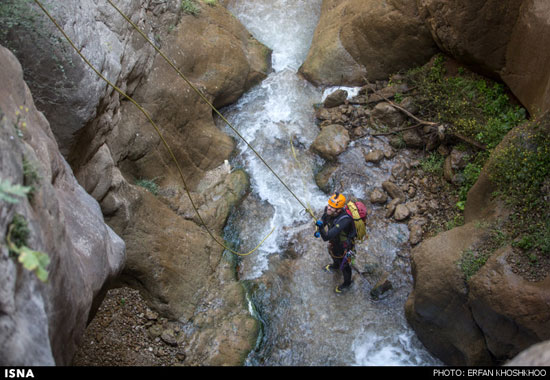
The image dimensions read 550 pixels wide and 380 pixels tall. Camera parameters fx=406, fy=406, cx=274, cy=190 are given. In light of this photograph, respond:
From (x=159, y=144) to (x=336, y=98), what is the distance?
13.4 feet

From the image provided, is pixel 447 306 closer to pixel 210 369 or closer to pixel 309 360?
pixel 309 360

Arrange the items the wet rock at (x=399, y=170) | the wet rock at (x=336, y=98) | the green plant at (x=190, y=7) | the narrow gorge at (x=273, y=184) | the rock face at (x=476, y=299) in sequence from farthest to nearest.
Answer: the wet rock at (x=336, y=98) < the green plant at (x=190, y=7) < the wet rock at (x=399, y=170) < the rock face at (x=476, y=299) < the narrow gorge at (x=273, y=184)

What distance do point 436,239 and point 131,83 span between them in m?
5.73

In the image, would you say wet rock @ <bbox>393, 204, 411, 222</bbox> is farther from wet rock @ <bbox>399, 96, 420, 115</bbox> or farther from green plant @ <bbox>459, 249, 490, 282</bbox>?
wet rock @ <bbox>399, 96, 420, 115</bbox>

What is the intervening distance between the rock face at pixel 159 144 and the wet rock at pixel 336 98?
7.23 ft

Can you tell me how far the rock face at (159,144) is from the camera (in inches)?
215

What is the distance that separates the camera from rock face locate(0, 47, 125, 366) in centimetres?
265

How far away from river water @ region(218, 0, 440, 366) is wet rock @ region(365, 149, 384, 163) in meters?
0.15

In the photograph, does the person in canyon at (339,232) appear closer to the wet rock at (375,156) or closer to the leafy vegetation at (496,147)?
the leafy vegetation at (496,147)

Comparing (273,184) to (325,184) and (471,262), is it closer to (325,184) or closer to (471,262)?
(325,184)

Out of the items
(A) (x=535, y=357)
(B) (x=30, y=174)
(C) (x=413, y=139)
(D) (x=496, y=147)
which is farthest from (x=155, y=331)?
(C) (x=413, y=139)

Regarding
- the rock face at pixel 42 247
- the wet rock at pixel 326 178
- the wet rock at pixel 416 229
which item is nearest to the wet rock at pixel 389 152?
the wet rock at pixel 326 178

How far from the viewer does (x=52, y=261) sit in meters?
3.20

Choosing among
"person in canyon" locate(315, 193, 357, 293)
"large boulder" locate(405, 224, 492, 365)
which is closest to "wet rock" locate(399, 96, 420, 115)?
"large boulder" locate(405, 224, 492, 365)
